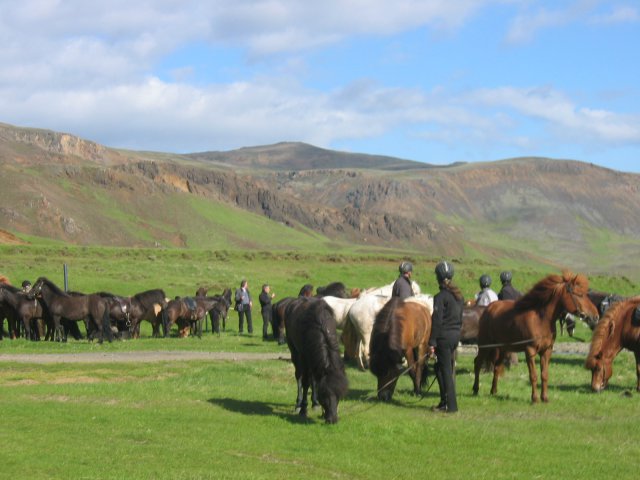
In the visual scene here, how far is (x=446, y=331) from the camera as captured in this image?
14336mm

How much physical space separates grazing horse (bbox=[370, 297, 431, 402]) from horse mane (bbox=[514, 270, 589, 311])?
6.17ft

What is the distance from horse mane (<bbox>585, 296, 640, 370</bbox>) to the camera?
1666cm

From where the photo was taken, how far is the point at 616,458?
11.4m

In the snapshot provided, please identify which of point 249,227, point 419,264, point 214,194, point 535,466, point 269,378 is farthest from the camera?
point 214,194

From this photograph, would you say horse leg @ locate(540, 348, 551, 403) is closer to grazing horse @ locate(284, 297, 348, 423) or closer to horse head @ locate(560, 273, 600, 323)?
horse head @ locate(560, 273, 600, 323)

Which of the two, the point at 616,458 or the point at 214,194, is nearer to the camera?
the point at 616,458

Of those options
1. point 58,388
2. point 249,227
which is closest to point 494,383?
point 58,388

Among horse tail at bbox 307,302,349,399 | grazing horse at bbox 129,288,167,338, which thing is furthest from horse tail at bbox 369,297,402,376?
grazing horse at bbox 129,288,167,338

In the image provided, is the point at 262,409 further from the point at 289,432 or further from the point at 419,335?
the point at 419,335

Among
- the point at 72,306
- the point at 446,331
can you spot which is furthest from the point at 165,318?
the point at 446,331

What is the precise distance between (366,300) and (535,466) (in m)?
8.62

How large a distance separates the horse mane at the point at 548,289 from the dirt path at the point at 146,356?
658cm

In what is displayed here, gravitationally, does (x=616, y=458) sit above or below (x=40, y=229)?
below

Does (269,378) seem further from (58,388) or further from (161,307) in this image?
(161,307)
